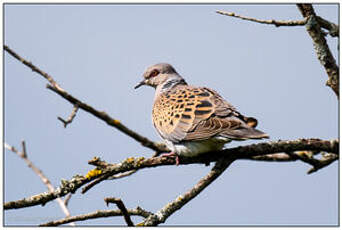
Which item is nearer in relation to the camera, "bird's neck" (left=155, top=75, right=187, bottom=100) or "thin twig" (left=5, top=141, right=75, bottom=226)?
"thin twig" (left=5, top=141, right=75, bottom=226)

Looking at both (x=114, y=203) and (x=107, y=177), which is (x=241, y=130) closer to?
(x=107, y=177)

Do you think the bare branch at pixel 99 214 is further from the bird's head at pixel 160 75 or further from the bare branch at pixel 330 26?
the bird's head at pixel 160 75

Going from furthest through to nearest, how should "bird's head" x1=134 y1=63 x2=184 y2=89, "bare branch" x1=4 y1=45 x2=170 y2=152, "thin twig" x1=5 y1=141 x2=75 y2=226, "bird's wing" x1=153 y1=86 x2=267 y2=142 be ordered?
"bird's head" x1=134 y1=63 x2=184 y2=89 → "bird's wing" x1=153 y1=86 x2=267 y2=142 → "thin twig" x1=5 y1=141 x2=75 y2=226 → "bare branch" x1=4 y1=45 x2=170 y2=152

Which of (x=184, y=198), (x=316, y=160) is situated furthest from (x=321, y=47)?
(x=184, y=198)

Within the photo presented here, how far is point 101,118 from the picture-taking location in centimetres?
223

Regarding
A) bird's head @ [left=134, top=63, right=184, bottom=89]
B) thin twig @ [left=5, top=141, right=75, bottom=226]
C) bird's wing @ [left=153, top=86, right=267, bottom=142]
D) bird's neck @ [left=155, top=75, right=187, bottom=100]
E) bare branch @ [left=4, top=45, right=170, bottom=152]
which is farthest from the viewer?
bird's head @ [left=134, top=63, right=184, bottom=89]

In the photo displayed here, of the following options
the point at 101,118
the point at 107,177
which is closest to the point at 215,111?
the point at 107,177

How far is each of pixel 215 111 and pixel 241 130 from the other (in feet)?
1.79

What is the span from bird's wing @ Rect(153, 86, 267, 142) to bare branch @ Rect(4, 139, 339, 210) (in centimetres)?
19

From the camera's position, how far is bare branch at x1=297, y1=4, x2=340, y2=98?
2.98 meters

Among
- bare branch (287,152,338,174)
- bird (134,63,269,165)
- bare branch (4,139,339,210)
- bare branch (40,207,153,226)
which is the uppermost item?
bird (134,63,269,165)

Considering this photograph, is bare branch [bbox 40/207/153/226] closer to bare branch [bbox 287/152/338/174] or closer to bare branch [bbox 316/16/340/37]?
bare branch [bbox 287/152/338/174]

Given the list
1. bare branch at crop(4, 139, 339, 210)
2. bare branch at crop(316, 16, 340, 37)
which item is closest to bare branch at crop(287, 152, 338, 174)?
bare branch at crop(4, 139, 339, 210)

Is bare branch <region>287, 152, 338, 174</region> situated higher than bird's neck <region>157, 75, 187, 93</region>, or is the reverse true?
bird's neck <region>157, 75, 187, 93</region>
